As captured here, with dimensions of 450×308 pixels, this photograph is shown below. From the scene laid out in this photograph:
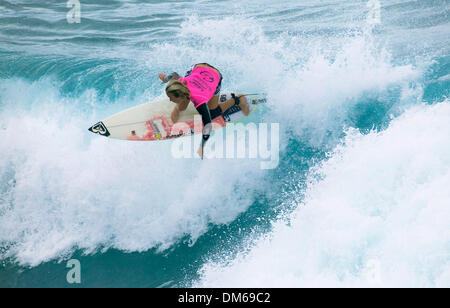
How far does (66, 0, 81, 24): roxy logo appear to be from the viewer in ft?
30.0

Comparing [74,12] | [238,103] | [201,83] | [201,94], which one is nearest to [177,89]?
[201,94]

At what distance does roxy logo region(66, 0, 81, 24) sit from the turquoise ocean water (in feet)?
4.51

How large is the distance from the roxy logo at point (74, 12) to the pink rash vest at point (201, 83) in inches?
251

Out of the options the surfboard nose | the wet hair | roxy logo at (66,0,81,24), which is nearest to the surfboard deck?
the surfboard nose

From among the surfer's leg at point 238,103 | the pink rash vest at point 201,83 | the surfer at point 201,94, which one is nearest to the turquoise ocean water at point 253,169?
the surfer's leg at point 238,103

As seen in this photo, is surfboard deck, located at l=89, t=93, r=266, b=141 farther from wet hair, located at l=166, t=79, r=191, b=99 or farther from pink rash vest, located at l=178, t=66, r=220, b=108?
wet hair, located at l=166, t=79, r=191, b=99

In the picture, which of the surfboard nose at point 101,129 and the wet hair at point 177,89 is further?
the surfboard nose at point 101,129

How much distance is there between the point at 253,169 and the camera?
5.06 m

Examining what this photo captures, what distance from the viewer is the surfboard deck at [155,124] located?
485 centimetres

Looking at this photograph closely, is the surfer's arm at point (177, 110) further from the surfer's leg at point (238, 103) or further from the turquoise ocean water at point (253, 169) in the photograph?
the turquoise ocean water at point (253, 169)

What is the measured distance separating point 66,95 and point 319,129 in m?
5.08

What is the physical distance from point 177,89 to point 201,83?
506 mm

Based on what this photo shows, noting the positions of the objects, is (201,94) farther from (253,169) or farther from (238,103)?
(253,169)
